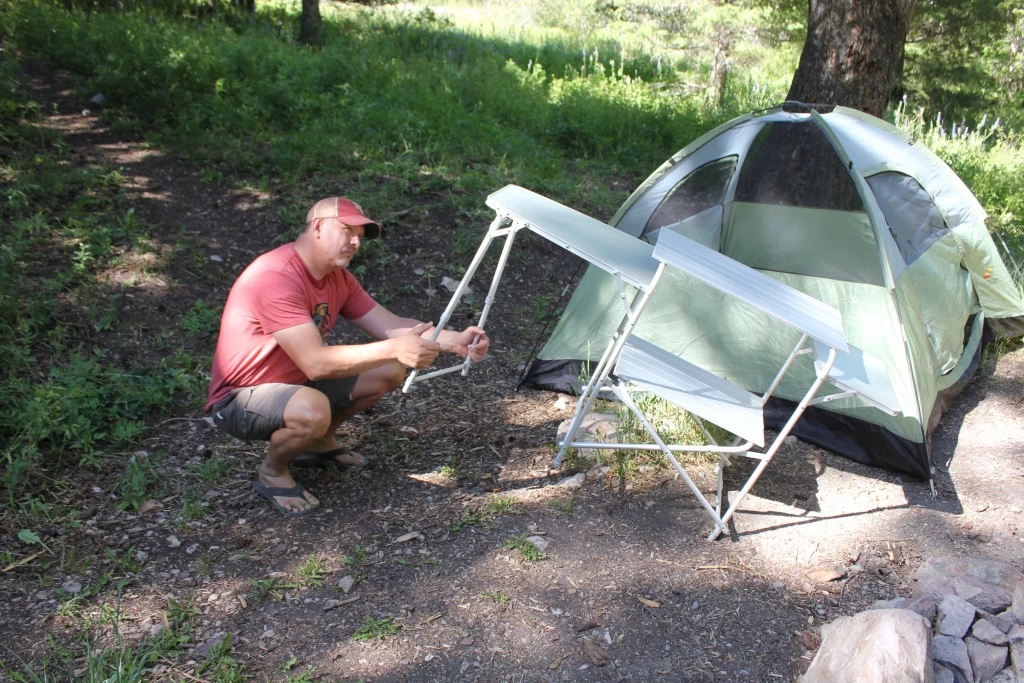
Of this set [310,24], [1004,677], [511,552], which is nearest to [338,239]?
[511,552]

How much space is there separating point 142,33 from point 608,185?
4.52 m

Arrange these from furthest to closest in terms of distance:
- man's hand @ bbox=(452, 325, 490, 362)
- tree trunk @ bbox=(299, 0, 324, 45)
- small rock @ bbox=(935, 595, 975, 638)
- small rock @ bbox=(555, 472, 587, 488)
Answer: tree trunk @ bbox=(299, 0, 324, 45)
small rock @ bbox=(555, 472, 587, 488)
man's hand @ bbox=(452, 325, 490, 362)
small rock @ bbox=(935, 595, 975, 638)

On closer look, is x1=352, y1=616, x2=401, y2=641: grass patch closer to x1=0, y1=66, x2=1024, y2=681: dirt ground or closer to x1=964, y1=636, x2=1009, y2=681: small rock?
x1=0, y1=66, x2=1024, y2=681: dirt ground

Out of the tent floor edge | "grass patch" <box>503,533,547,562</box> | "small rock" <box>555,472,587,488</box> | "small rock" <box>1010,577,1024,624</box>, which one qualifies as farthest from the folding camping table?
"small rock" <box>1010,577,1024,624</box>

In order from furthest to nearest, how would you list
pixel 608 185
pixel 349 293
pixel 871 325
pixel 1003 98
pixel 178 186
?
pixel 1003 98
pixel 608 185
pixel 178 186
pixel 871 325
pixel 349 293

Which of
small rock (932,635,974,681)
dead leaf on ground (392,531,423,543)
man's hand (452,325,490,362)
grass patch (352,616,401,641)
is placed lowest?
grass patch (352,616,401,641)

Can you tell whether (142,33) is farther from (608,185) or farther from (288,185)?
(608,185)

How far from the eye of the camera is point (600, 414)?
153 inches

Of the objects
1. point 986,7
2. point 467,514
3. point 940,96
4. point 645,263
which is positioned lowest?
point 467,514

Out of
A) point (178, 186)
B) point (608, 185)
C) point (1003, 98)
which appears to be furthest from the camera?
point (1003, 98)

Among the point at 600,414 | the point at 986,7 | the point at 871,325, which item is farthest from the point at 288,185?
the point at 986,7

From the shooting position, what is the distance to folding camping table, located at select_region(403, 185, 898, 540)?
280 centimetres

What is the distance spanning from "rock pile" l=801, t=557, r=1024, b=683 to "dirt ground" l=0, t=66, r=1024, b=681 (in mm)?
189

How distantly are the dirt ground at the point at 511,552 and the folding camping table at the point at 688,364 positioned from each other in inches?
10.8
